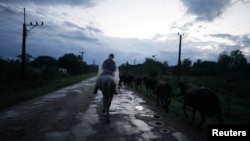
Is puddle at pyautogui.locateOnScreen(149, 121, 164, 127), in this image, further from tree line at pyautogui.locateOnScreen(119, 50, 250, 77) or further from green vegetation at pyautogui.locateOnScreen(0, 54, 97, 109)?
tree line at pyautogui.locateOnScreen(119, 50, 250, 77)

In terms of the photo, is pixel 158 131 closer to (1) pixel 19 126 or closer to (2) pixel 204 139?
(2) pixel 204 139

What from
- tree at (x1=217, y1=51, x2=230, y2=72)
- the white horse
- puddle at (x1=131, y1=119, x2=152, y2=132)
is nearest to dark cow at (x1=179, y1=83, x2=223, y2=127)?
puddle at (x1=131, y1=119, x2=152, y2=132)

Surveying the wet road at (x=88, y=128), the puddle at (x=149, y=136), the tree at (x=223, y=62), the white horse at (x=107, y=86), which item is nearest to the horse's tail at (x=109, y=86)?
the white horse at (x=107, y=86)

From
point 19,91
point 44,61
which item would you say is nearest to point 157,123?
point 19,91

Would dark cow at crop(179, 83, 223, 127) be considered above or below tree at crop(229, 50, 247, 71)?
below

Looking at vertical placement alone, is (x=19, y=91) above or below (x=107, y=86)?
below

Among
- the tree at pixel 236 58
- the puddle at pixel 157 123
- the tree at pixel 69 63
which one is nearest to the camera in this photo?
the puddle at pixel 157 123

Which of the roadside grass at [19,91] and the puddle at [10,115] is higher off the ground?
the puddle at [10,115]

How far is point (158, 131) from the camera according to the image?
7.67 m

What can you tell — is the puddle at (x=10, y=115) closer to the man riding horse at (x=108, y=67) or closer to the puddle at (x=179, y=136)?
the man riding horse at (x=108, y=67)

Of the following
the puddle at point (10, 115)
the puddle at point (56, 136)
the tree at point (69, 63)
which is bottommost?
the puddle at point (10, 115)

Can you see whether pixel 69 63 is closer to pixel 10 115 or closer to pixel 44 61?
pixel 44 61

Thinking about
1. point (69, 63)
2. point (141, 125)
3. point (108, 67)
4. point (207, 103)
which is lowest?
point (141, 125)

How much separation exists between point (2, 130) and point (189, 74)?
240 feet
